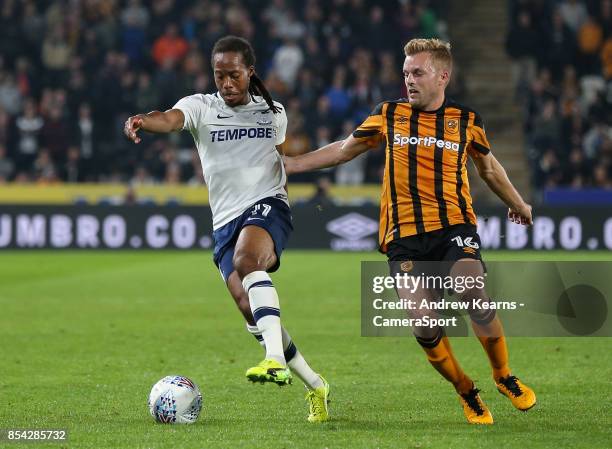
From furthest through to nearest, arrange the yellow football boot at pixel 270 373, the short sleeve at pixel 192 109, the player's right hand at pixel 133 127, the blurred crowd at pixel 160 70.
A: 1. the blurred crowd at pixel 160 70
2. the short sleeve at pixel 192 109
3. the player's right hand at pixel 133 127
4. the yellow football boot at pixel 270 373

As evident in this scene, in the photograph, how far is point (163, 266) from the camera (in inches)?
742

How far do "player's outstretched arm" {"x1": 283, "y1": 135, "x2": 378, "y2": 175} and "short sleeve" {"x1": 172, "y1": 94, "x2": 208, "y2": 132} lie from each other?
23.0 inches

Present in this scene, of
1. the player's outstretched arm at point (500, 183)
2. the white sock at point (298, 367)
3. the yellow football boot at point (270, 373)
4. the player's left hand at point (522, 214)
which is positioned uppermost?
the player's outstretched arm at point (500, 183)

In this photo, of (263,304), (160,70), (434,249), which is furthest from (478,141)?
(160,70)

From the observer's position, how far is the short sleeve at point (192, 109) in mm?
7145

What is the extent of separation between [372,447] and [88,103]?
61.8ft

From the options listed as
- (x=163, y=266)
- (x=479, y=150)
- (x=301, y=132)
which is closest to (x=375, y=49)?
(x=301, y=132)

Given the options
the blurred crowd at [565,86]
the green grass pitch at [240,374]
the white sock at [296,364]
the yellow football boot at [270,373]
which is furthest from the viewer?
the blurred crowd at [565,86]

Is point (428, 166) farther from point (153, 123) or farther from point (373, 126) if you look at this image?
point (153, 123)

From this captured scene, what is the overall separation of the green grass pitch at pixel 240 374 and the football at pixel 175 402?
0.25ft

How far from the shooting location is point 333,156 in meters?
7.14

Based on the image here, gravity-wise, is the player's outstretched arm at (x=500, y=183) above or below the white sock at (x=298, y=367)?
above

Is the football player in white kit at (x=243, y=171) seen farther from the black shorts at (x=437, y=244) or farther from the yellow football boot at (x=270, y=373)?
the black shorts at (x=437, y=244)

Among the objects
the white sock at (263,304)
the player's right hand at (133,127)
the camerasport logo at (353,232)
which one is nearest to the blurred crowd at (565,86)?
the camerasport logo at (353,232)
